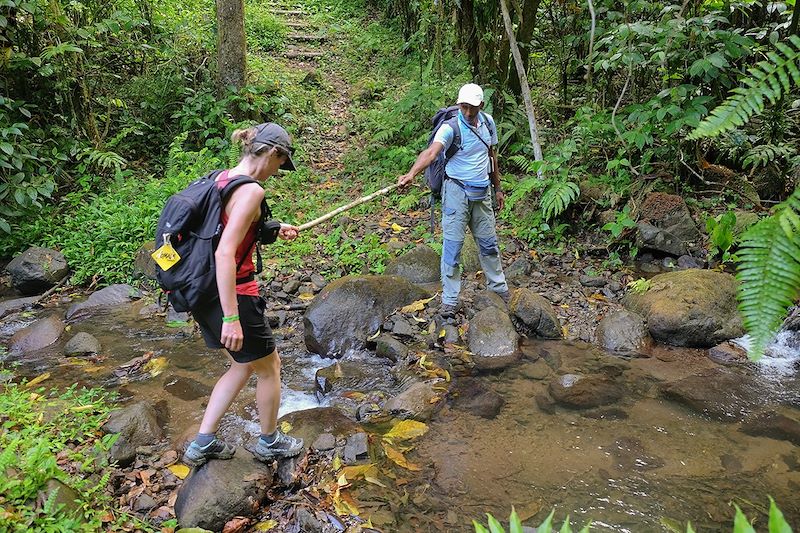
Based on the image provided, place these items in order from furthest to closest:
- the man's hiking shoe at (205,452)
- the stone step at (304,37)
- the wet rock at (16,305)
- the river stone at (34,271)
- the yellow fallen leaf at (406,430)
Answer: the stone step at (304,37), the river stone at (34,271), the wet rock at (16,305), the yellow fallen leaf at (406,430), the man's hiking shoe at (205,452)

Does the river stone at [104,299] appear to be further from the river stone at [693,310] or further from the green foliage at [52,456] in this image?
the river stone at [693,310]

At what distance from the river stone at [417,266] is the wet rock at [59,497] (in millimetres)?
4724

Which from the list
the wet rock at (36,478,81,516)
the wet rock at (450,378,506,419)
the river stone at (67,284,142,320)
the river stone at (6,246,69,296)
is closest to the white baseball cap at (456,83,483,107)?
the wet rock at (450,378,506,419)

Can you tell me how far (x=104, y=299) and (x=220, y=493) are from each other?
16.3 ft

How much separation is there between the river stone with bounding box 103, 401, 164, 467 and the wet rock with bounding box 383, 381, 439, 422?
1.94 m

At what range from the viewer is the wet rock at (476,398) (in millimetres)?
4812

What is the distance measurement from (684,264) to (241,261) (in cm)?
578

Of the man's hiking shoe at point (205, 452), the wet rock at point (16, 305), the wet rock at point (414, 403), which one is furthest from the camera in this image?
the wet rock at point (16, 305)

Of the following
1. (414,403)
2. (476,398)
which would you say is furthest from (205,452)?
(476,398)

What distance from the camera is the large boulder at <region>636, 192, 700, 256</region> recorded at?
7.04 m

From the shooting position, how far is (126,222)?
8.38 metres

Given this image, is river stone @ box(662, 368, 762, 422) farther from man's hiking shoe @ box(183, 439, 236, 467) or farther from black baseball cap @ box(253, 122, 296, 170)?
black baseball cap @ box(253, 122, 296, 170)

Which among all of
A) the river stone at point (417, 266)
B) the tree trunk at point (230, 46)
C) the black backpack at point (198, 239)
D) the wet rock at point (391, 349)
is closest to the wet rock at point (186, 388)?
the wet rock at point (391, 349)

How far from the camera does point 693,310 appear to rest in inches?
225
